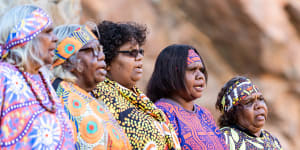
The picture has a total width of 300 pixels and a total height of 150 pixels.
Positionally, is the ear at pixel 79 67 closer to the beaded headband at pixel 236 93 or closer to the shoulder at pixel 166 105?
the shoulder at pixel 166 105

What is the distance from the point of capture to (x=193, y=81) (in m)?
3.81

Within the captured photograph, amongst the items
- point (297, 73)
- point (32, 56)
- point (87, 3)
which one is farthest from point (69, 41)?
point (297, 73)

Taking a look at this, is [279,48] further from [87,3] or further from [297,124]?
[87,3]

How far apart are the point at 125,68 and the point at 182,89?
0.57 m

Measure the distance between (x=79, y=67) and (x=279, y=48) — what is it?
257 inches

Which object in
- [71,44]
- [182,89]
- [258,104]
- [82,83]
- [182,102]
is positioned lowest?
[258,104]

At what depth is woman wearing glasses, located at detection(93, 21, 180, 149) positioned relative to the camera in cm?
320

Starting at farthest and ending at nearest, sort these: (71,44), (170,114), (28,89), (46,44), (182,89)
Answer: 1. (182,89)
2. (170,114)
3. (71,44)
4. (46,44)
5. (28,89)

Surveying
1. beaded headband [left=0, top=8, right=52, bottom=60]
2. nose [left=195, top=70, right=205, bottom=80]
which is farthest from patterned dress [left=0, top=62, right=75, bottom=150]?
nose [left=195, top=70, right=205, bottom=80]

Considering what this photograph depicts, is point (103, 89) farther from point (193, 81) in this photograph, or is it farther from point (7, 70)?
point (7, 70)

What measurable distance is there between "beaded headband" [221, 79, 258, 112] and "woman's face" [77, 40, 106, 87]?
167 cm

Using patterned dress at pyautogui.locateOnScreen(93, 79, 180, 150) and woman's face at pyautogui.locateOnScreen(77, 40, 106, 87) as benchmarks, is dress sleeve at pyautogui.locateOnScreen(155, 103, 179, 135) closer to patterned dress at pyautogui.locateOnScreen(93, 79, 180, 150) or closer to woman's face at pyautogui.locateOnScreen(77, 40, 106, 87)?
patterned dress at pyautogui.locateOnScreen(93, 79, 180, 150)

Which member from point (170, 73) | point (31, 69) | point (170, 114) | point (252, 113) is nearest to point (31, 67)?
point (31, 69)

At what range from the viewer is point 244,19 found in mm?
8758
